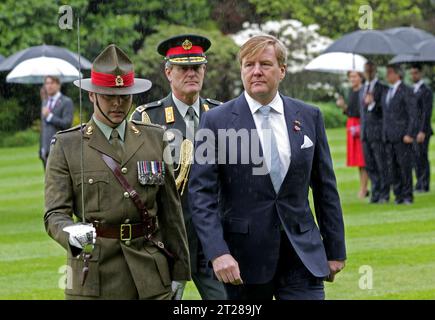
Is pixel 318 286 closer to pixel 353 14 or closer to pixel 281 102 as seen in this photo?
pixel 281 102

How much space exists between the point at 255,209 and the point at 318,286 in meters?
0.55

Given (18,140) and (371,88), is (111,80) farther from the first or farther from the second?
(18,140)

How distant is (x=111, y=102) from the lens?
6.99 m

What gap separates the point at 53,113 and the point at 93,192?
13369 mm

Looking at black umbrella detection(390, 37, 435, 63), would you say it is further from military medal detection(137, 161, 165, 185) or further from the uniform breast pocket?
the uniform breast pocket

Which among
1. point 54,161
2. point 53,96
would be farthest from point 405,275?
point 53,96

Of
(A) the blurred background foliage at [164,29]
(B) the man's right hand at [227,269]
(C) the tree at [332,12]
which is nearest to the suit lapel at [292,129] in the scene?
(B) the man's right hand at [227,269]

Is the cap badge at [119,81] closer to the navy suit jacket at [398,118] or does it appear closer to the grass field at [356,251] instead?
the grass field at [356,251]

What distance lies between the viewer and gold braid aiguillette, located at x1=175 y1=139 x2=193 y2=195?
8.73 meters

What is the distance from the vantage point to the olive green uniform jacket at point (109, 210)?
271 inches

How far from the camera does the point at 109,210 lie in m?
6.90

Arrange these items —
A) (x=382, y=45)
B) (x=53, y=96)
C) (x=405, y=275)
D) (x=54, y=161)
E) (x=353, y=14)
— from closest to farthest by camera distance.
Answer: (x=54, y=161)
(x=405, y=275)
(x=53, y=96)
(x=382, y=45)
(x=353, y=14)

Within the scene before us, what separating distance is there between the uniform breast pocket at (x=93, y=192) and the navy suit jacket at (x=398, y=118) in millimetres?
13763

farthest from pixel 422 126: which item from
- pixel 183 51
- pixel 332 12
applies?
pixel 332 12
